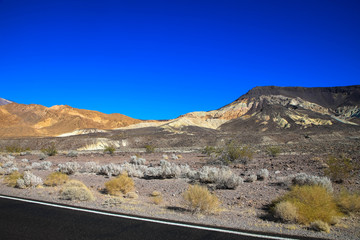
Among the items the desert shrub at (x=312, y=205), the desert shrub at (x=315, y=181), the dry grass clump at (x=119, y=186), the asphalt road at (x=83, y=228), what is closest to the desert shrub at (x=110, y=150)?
the dry grass clump at (x=119, y=186)

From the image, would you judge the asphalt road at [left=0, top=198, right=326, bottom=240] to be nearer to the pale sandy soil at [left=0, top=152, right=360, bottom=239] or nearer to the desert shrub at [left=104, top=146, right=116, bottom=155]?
the pale sandy soil at [left=0, top=152, right=360, bottom=239]

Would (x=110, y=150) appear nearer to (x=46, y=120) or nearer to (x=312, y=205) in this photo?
(x=312, y=205)

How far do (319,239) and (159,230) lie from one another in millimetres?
3193

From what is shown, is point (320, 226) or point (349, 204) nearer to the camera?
point (320, 226)

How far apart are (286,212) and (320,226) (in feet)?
3.08

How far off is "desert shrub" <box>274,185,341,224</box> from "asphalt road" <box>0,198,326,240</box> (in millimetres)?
2070

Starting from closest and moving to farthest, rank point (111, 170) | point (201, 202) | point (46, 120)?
point (201, 202) < point (111, 170) < point (46, 120)

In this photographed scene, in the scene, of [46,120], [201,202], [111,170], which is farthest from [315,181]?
[46,120]

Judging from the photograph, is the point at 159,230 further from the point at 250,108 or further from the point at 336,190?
the point at 250,108

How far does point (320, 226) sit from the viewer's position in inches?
227

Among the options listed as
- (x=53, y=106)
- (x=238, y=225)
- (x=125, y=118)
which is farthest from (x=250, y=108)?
(x=238, y=225)

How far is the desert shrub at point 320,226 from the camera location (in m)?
5.73

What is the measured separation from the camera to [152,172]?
50.4ft

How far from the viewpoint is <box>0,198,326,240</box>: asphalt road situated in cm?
520
